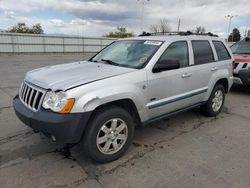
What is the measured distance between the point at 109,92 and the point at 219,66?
9.61 feet

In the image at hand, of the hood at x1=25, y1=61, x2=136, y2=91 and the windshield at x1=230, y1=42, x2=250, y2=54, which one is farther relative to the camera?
the windshield at x1=230, y1=42, x2=250, y2=54

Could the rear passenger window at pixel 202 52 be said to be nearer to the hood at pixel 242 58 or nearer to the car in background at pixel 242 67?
the car in background at pixel 242 67

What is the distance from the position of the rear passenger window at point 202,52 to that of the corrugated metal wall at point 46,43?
21.8 meters

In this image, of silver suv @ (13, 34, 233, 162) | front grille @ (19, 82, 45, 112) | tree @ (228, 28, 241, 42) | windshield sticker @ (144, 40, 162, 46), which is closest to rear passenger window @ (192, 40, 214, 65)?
silver suv @ (13, 34, 233, 162)

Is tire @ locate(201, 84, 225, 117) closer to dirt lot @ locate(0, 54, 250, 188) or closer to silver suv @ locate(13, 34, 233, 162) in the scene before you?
silver suv @ locate(13, 34, 233, 162)

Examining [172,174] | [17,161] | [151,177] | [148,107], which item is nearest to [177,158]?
[172,174]

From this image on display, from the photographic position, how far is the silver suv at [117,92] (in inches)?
106

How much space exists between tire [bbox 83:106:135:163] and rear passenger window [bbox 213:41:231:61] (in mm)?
2791

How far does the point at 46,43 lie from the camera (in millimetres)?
24422

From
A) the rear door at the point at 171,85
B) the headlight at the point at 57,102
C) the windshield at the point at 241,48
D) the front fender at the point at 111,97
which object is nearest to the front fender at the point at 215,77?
the rear door at the point at 171,85

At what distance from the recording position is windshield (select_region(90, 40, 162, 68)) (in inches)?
140

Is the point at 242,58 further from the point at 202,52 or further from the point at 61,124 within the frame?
the point at 61,124

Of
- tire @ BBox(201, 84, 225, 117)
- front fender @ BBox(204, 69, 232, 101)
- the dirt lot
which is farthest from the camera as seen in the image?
tire @ BBox(201, 84, 225, 117)

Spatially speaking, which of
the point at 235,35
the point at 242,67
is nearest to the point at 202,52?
the point at 242,67
